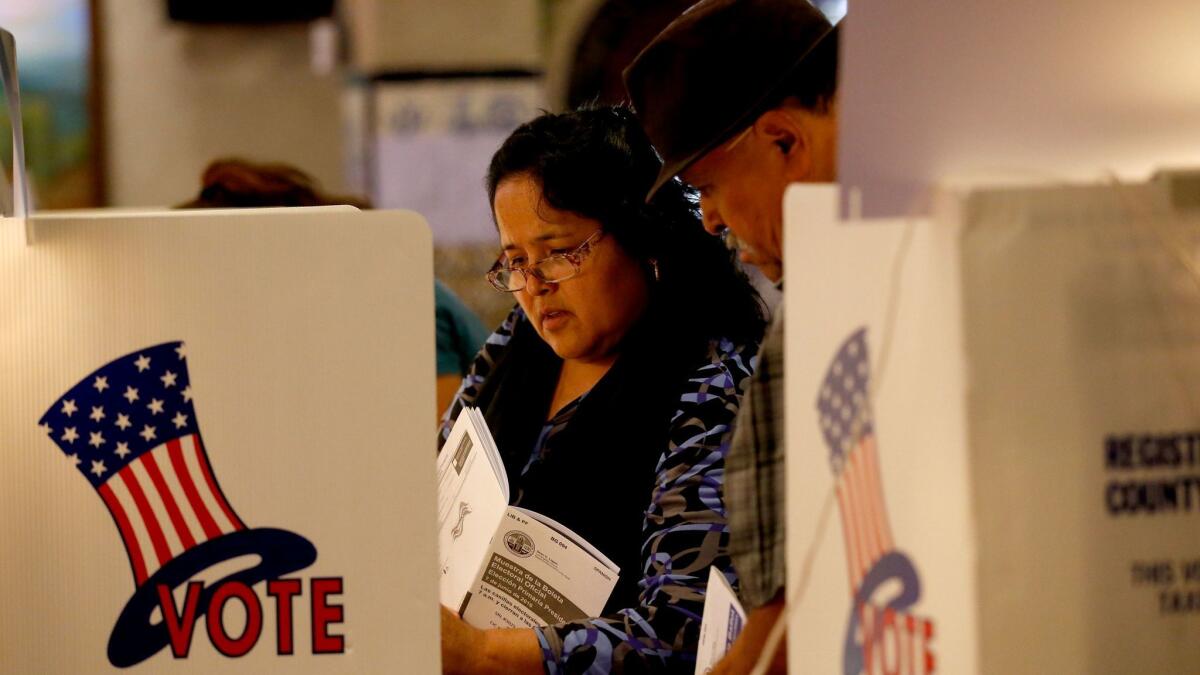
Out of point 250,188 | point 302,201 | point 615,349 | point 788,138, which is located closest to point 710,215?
point 788,138

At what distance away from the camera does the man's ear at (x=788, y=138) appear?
1.69 metres

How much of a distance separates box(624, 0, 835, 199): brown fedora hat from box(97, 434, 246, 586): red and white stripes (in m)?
0.68

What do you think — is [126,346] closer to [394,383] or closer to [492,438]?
[394,383]

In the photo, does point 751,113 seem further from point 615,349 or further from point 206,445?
point 206,445

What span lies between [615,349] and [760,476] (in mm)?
633

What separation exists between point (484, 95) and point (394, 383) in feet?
17.8

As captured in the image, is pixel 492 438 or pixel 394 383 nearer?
pixel 394 383

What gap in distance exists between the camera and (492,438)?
208 cm

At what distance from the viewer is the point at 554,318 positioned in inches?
81.1

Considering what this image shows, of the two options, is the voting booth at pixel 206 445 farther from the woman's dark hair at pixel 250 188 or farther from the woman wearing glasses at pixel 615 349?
the woman's dark hair at pixel 250 188

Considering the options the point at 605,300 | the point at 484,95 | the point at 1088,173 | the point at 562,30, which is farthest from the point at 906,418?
the point at 562,30

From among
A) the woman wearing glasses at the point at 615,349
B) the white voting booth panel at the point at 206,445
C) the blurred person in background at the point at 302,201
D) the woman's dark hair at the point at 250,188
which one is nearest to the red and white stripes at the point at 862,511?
the white voting booth panel at the point at 206,445

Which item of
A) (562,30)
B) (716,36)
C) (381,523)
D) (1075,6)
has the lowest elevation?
(381,523)

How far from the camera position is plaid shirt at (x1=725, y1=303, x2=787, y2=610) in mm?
1480
